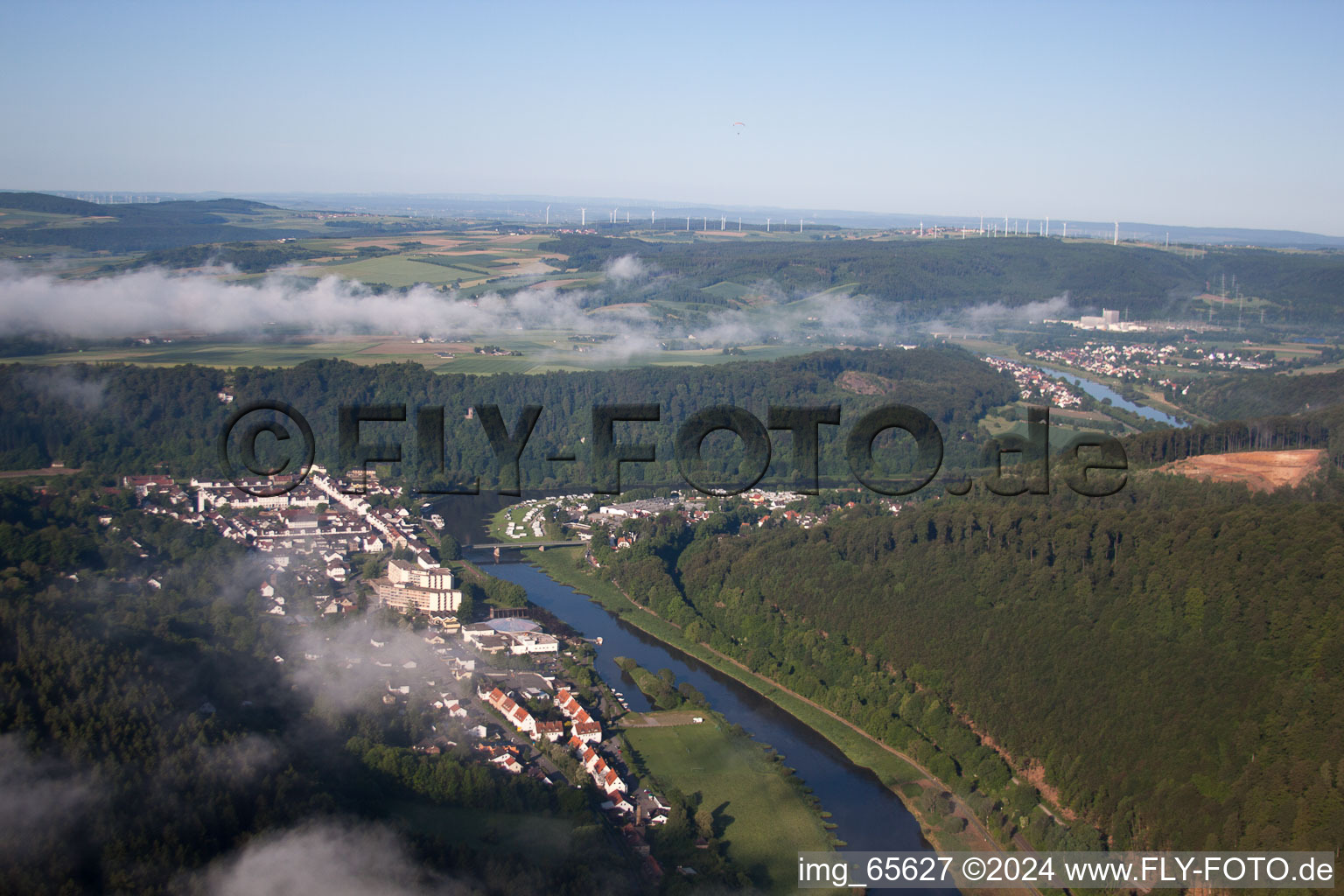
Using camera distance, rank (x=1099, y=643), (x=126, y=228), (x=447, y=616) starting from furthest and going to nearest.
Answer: (x=126, y=228), (x=447, y=616), (x=1099, y=643)

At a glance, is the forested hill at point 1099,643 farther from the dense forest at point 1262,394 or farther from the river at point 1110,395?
the river at point 1110,395

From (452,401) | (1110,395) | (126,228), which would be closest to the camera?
(452,401)

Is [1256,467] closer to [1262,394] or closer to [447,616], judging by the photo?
[447,616]

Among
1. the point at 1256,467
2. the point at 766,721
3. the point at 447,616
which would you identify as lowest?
the point at 766,721

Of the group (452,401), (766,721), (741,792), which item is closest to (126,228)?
(452,401)

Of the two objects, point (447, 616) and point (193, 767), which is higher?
point (193, 767)

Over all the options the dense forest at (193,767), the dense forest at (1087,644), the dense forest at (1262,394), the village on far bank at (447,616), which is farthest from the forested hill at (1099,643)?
the dense forest at (1262,394)

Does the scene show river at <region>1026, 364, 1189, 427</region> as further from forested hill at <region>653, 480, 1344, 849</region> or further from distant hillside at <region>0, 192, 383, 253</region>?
distant hillside at <region>0, 192, 383, 253</region>
